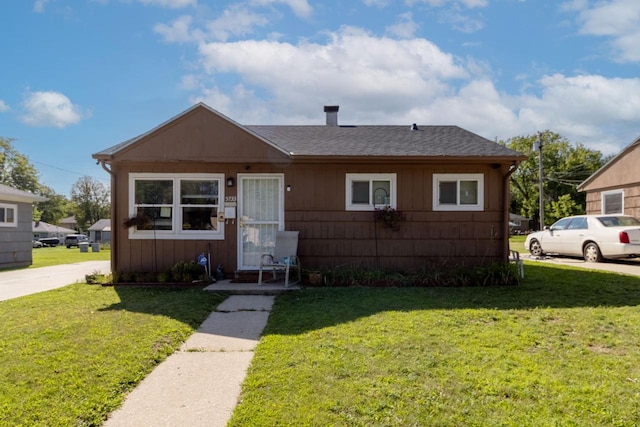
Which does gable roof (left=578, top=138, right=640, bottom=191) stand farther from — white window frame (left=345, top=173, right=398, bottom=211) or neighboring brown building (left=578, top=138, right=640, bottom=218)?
white window frame (left=345, top=173, right=398, bottom=211)

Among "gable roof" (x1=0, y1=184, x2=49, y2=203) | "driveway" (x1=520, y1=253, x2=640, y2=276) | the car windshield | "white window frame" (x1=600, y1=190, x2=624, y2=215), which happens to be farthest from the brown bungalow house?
"white window frame" (x1=600, y1=190, x2=624, y2=215)

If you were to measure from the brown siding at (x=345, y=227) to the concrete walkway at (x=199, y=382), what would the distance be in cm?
330

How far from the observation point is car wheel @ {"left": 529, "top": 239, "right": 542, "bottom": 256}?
12.5 metres

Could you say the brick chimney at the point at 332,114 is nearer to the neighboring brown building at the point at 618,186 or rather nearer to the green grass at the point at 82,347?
the green grass at the point at 82,347

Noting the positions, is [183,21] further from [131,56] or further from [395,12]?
[395,12]

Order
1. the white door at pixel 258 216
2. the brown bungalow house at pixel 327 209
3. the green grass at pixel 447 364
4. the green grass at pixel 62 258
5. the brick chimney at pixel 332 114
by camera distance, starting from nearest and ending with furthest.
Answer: the green grass at pixel 447 364 → the brown bungalow house at pixel 327 209 → the white door at pixel 258 216 → the brick chimney at pixel 332 114 → the green grass at pixel 62 258

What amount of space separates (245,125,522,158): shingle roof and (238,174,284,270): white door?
34.2 inches

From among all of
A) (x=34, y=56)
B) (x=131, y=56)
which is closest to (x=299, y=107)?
(x=131, y=56)

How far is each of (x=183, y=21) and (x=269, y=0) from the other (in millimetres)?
2528

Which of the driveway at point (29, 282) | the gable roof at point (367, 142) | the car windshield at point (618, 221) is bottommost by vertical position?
the driveway at point (29, 282)

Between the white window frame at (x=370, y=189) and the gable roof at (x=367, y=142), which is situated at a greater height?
the gable roof at (x=367, y=142)

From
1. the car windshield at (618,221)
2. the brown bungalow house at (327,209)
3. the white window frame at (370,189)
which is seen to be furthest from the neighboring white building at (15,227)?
the car windshield at (618,221)

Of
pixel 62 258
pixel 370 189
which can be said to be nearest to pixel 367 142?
pixel 370 189

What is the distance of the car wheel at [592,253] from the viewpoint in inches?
410
